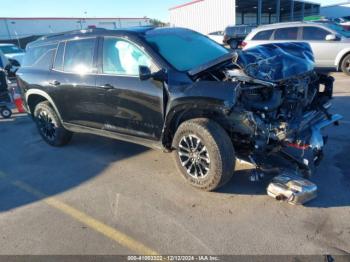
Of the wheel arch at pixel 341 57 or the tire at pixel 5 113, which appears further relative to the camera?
the wheel arch at pixel 341 57

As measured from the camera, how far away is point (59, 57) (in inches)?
203

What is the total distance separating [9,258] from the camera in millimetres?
2912

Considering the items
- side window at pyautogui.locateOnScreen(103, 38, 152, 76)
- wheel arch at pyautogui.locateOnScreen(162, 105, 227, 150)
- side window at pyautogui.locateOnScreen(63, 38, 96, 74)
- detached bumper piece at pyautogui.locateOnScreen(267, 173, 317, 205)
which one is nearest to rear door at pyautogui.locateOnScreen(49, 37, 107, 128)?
side window at pyautogui.locateOnScreen(63, 38, 96, 74)

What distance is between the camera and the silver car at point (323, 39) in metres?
9.69

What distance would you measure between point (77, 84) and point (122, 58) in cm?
95

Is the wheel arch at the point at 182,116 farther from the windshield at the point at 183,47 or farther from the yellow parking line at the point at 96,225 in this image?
the yellow parking line at the point at 96,225

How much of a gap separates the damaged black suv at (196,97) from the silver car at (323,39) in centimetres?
614

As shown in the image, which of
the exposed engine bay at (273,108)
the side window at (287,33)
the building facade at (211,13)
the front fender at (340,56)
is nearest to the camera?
the exposed engine bay at (273,108)

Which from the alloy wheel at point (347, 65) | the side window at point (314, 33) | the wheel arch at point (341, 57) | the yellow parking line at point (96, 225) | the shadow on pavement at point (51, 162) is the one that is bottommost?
the shadow on pavement at point (51, 162)

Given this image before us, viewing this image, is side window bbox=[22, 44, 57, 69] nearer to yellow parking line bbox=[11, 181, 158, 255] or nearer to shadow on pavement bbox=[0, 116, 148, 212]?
shadow on pavement bbox=[0, 116, 148, 212]

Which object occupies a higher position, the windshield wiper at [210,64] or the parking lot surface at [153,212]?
the windshield wiper at [210,64]

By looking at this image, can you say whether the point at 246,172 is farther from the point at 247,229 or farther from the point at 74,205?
the point at 74,205

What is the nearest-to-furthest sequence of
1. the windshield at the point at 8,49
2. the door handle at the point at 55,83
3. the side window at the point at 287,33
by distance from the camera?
the door handle at the point at 55,83
the side window at the point at 287,33
the windshield at the point at 8,49

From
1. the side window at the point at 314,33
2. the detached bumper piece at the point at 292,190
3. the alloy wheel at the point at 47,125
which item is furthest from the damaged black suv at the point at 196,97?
the side window at the point at 314,33
